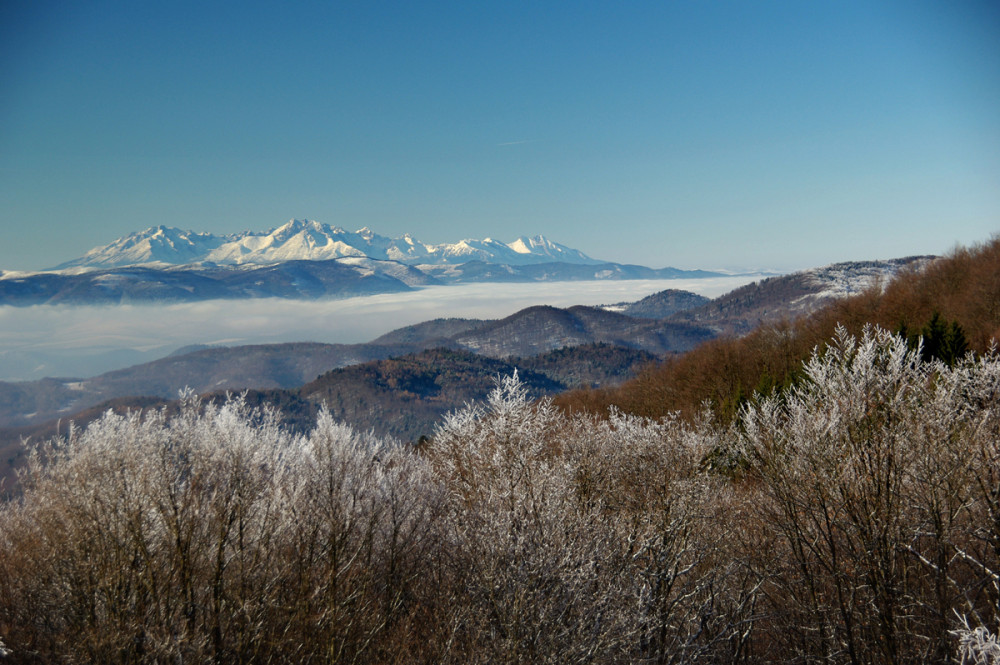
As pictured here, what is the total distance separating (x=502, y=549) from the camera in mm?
16234

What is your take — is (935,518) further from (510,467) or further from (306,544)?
(306,544)

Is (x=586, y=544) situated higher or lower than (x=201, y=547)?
lower

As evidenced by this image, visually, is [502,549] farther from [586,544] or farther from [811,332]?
[811,332]

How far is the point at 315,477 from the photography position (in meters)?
20.9

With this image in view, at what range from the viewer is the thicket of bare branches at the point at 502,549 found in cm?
1638

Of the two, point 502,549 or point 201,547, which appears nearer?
point 502,549

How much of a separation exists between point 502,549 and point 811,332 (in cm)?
5891

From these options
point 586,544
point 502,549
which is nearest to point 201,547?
point 502,549

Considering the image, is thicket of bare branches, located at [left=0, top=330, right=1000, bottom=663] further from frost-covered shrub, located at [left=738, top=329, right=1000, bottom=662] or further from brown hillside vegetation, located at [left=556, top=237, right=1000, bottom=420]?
brown hillside vegetation, located at [left=556, top=237, right=1000, bottom=420]

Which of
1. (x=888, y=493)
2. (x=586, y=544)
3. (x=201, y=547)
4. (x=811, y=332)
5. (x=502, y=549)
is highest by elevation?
(x=811, y=332)

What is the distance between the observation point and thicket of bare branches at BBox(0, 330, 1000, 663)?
16.4 meters

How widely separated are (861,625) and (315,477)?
17.9 metres

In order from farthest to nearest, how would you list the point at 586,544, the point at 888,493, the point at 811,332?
the point at 811,332 < the point at 888,493 < the point at 586,544

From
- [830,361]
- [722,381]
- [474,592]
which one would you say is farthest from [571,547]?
[722,381]
